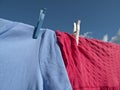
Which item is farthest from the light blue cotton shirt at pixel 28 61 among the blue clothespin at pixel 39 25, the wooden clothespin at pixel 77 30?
the wooden clothespin at pixel 77 30

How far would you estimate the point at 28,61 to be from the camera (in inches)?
33.5

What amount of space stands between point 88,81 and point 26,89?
1.03ft

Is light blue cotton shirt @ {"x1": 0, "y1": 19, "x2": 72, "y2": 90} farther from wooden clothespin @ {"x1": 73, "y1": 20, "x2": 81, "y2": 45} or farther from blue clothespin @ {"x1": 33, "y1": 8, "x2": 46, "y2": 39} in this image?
wooden clothespin @ {"x1": 73, "y1": 20, "x2": 81, "y2": 45}

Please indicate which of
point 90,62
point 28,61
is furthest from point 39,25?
point 90,62

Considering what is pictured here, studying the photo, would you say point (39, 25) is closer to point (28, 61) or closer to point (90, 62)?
point (28, 61)

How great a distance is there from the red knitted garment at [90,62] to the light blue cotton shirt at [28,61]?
0.19 ft

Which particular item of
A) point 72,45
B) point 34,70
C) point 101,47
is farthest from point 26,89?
point 101,47

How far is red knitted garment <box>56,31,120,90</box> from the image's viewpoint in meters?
0.97

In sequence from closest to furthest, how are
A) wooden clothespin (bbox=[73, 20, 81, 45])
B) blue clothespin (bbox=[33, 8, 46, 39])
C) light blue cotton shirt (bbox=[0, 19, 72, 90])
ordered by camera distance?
light blue cotton shirt (bbox=[0, 19, 72, 90]) → blue clothespin (bbox=[33, 8, 46, 39]) → wooden clothespin (bbox=[73, 20, 81, 45])

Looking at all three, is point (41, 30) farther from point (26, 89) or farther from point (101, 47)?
point (101, 47)

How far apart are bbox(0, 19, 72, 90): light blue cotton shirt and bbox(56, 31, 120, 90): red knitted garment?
59 mm

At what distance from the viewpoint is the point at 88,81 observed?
102 centimetres

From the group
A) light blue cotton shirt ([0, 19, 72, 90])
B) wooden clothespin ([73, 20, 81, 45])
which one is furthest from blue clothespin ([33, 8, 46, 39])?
wooden clothespin ([73, 20, 81, 45])

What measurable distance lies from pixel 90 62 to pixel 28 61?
13.7 inches
